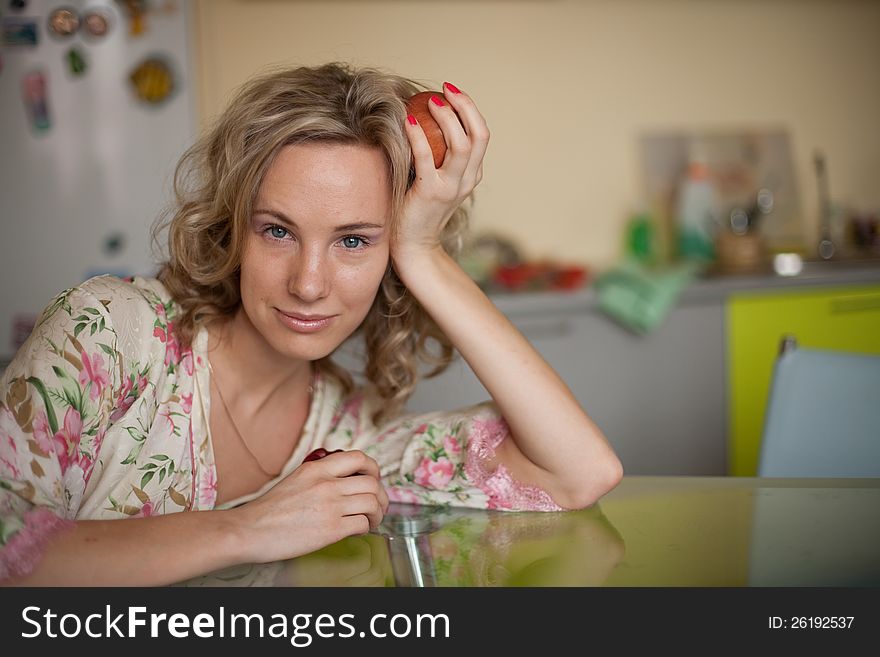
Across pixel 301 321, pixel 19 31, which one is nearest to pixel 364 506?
pixel 301 321

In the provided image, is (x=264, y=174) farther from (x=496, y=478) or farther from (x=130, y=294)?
(x=496, y=478)

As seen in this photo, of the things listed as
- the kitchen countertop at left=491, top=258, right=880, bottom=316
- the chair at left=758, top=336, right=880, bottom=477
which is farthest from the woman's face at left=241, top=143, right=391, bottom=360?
the kitchen countertop at left=491, top=258, right=880, bottom=316

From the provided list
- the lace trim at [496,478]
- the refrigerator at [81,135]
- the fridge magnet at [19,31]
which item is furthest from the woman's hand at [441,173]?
the fridge magnet at [19,31]

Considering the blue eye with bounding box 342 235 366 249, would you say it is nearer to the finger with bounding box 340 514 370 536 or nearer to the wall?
the finger with bounding box 340 514 370 536

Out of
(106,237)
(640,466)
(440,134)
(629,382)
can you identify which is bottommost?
(640,466)

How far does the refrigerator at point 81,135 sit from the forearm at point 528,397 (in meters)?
1.86

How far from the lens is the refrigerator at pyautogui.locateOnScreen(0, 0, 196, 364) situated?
287 centimetres

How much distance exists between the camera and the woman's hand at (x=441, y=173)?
118cm

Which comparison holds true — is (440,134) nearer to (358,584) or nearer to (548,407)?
(548,407)

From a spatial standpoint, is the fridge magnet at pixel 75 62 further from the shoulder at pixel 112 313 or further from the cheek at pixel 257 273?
the cheek at pixel 257 273

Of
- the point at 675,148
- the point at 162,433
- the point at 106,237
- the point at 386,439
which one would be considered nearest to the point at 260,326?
the point at 162,433

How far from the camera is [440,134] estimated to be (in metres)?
1.20
